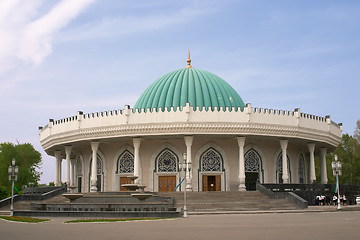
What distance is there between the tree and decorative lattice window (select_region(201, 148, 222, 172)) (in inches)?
1526

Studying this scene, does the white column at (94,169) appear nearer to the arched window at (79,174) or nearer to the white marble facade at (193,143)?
the white marble facade at (193,143)

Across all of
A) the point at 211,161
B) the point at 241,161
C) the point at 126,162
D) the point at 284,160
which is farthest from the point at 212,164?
the point at 126,162

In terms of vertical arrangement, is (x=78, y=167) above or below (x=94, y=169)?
above

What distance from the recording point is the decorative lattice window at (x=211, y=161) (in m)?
35.8

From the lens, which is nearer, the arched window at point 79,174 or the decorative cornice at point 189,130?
the decorative cornice at point 189,130

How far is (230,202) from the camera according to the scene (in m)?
26.9

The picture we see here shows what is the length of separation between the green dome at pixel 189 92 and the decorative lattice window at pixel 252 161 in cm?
438

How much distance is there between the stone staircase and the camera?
1004 inches

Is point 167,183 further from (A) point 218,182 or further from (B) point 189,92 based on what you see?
(B) point 189,92

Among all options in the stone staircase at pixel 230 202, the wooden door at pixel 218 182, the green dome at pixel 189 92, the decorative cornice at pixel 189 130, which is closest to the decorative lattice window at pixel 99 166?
the decorative cornice at pixel 189 130

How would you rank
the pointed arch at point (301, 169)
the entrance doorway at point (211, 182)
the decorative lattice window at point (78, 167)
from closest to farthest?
1. the entrance doorway at point (211, 182)
2. the pointed arch at point (301, 169)
3. the decorative lattice window at point (78, 167)

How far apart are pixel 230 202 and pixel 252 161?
34.1 feet

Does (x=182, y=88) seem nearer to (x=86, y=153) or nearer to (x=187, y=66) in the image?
(x=187, y=66)

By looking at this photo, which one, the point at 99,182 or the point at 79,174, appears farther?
the point at 79,174
